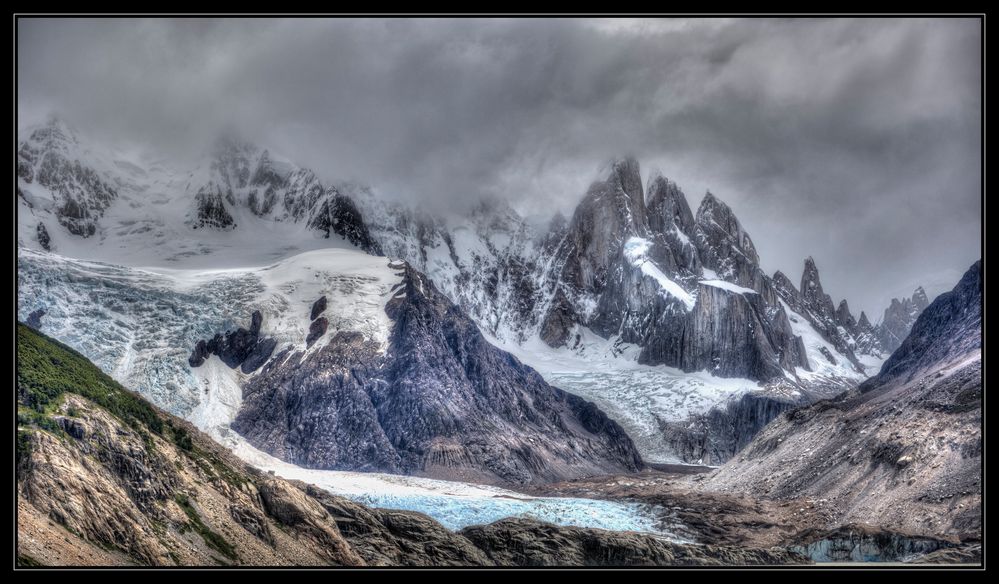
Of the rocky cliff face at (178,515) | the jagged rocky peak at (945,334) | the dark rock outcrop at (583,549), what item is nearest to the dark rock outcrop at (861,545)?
the rocky cliff face at (178,515)

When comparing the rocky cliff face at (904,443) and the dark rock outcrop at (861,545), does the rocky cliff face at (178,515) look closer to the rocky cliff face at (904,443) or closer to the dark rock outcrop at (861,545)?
the dark rock outcrop at (861,545)

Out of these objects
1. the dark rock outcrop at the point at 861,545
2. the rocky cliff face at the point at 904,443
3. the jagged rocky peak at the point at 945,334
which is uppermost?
the jagged rocky peak at the point at 945,334

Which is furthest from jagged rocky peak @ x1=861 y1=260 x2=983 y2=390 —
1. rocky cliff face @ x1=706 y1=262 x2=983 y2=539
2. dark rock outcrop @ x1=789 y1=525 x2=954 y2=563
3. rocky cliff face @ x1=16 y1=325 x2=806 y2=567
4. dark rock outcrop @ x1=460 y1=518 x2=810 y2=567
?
dark rock outcrop @ x1=460 y1=518 x2=810 y2=567

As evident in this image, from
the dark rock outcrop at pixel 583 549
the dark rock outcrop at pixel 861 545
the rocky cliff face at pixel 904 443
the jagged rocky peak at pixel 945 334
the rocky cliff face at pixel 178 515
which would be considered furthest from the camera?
the jagged rocky peak at pixel 945 334

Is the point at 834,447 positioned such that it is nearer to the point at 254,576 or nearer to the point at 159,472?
the point at 159,472

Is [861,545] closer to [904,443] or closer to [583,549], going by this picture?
[904,443]

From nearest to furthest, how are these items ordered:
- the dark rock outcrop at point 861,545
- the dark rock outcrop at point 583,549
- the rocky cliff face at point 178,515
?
1. the rocky cliff face at point 178,515
2. the dark rock outcrop at point 583,549
3. the dark rock outcrop at point 861,545

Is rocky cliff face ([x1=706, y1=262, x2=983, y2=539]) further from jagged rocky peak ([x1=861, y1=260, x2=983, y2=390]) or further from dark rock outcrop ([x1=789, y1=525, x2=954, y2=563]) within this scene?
dark rock outcrop ([x1=789, y1=525, x2=954, y2=563])

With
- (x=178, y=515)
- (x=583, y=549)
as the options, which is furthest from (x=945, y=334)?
(x=178, y=515)
